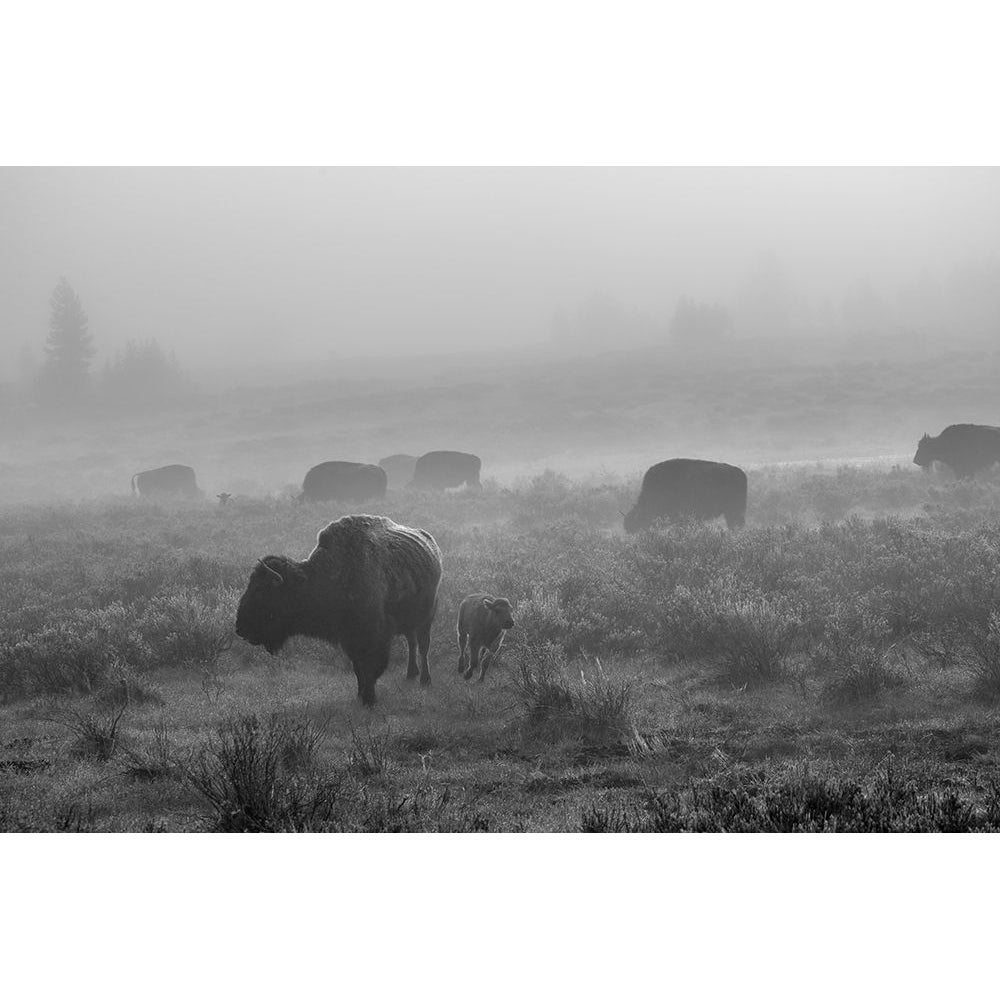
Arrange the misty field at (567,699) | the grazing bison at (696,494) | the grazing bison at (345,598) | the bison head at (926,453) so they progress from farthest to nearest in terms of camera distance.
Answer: the bison head at (926,453), the grazing bison at (696,494), the grazing bison at (345,598), the misty field at (567,699)

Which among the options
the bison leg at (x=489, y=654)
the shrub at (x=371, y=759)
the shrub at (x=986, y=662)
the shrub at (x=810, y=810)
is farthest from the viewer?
the bison leg at (x=489, y=654)

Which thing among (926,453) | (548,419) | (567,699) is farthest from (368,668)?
(548,419)

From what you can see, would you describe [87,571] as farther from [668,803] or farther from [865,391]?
[865,391]

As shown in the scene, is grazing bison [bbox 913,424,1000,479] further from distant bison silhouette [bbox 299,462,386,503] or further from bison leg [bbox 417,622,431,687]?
bison leg [bbox 417,622,431,687]

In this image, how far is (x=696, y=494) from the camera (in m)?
18.2

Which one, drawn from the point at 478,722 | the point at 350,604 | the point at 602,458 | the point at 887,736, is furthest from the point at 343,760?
the point at 602,458

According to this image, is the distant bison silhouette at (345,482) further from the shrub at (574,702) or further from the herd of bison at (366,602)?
the shrub at (574,702)

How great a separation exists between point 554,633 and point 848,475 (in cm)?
1752

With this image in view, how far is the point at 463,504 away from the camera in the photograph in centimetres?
2303

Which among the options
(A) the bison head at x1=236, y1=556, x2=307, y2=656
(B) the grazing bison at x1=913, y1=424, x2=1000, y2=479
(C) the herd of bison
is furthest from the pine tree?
(B) the grazing bison at x1=913, y1=424, x2=1000, y2=479

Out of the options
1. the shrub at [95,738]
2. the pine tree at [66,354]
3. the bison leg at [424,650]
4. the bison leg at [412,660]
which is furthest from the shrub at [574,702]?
the pine tree at [66,354]

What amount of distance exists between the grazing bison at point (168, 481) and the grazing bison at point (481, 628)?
29085 mm

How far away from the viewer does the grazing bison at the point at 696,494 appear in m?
18.1

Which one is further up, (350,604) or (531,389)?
(531,389)
